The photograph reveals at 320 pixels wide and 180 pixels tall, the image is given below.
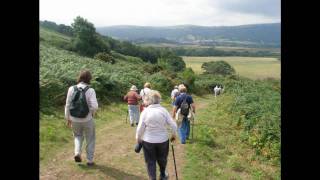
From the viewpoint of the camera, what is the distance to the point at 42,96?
19.5 meters

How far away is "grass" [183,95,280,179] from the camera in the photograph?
430 inches

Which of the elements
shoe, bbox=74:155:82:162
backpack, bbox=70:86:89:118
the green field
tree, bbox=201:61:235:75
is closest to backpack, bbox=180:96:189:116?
shoe, bbox=74:155:82:162

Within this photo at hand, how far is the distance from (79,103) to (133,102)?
7477 mm

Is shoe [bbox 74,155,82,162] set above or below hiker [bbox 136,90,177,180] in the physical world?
below

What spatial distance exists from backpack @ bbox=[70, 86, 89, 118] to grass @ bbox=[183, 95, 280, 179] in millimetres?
2773

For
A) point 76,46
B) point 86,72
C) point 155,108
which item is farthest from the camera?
point 76,46

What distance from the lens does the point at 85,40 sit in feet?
223

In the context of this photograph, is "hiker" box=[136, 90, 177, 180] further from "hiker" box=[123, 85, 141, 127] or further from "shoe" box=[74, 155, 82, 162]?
"hiker" box=[123, 85, 141, 127]

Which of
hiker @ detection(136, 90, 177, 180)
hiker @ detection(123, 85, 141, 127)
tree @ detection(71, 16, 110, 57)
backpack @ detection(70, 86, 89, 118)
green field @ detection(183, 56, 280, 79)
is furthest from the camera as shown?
green field @ detection(183, 56, 280, 79)

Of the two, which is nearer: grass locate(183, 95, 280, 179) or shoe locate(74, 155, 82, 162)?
shoe locate(74, 155, 82, 162)
